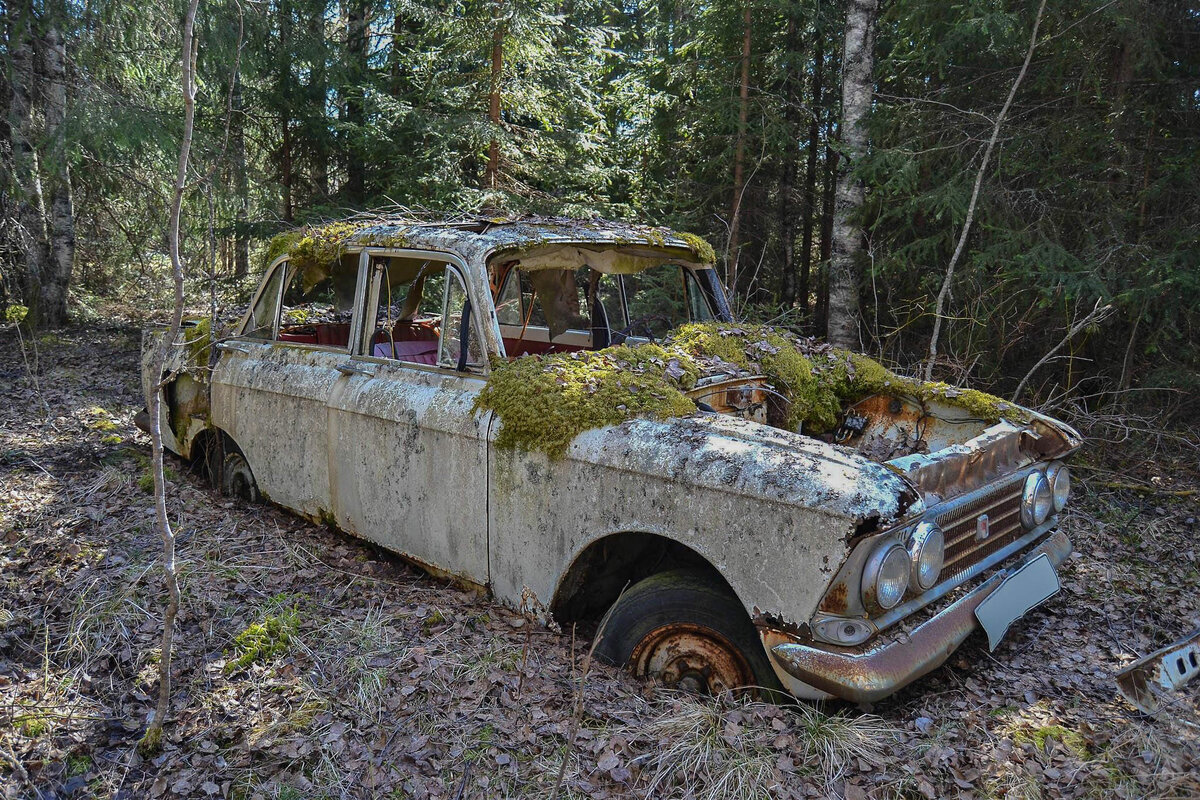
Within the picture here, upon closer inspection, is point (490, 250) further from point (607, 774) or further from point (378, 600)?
point (607, 774)

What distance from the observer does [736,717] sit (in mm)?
2871

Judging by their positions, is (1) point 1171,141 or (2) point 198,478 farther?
(1) point 1171,141

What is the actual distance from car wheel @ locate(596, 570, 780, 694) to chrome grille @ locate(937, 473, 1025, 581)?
2.82ft

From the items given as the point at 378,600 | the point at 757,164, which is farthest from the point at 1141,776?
the point at 757,164

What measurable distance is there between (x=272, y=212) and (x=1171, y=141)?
10546 millimetres

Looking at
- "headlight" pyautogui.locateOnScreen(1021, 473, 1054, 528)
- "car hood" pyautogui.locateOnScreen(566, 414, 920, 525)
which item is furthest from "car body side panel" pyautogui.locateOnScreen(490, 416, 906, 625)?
"headlight" pyautogui.locateOnScreen(1021, 473, 1054, 528)

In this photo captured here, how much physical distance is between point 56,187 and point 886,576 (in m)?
12.4

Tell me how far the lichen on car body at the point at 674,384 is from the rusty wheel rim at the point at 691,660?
0.86m

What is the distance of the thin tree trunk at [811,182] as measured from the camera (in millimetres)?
11398

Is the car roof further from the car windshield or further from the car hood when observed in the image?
the car hood

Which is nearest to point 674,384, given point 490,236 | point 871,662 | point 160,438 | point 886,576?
point 490,236

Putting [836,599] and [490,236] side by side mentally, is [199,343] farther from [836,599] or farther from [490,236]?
[836,599]

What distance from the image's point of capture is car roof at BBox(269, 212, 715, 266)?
4012 millimetres

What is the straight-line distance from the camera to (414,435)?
3.92 metres
